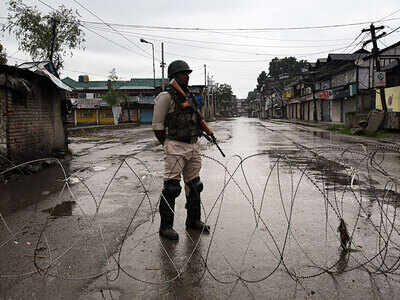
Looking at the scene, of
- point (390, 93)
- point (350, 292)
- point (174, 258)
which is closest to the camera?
point (350, 292)

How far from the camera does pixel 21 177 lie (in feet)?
25.9

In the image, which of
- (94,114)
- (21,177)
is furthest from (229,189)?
(94,114)

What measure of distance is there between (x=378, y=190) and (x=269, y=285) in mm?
4329

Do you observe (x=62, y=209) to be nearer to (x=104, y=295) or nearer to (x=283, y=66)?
(x=104, y=295)

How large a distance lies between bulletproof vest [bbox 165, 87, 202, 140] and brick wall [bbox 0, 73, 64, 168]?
6.03m

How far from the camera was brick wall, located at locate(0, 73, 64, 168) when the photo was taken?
844 centimetres

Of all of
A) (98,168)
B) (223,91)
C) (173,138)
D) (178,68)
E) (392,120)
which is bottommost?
(98,168)

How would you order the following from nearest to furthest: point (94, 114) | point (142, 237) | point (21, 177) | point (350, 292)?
1. point (350, 292)
2. point (142, 237)
3. point (21, 177)
4. point (94, 114)

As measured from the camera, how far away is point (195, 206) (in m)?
4.07

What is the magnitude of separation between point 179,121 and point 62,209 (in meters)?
2.67

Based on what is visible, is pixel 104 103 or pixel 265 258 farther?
pixel 104 103

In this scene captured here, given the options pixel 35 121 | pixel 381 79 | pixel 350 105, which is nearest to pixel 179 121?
pixel 35 121

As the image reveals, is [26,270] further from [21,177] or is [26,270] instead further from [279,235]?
[21,177]

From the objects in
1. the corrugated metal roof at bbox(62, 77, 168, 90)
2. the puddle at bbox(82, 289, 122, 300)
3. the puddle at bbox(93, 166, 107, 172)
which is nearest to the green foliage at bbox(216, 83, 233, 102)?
the corrugated metal roof at bbox(62, 77, 168, 90)
